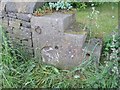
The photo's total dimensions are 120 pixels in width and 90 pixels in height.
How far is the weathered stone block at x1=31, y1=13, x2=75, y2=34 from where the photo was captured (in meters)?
3.73

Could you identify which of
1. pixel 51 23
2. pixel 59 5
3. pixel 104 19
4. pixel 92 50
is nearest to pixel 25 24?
pixel 51 23

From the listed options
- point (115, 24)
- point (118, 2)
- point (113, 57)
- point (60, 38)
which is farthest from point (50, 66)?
→ point (118, 2)

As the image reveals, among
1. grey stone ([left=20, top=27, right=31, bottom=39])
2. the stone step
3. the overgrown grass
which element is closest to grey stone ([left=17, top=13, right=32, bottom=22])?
grey stone ([left=20, top=27, right=31, bottom=39])

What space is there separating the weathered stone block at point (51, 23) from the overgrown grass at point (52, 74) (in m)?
0.45

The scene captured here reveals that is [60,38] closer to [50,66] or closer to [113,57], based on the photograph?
[50,66]

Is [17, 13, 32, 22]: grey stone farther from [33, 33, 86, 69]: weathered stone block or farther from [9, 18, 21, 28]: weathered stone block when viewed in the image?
[33, 33, 86, 69]: weathered stone block

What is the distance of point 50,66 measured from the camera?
3852 millimetres

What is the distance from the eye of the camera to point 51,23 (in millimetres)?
3746

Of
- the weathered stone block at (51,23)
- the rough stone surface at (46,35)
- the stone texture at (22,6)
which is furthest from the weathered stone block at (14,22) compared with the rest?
the weathered stone block at (51,23)

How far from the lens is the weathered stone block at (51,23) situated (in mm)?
3727

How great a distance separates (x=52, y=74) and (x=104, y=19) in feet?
4.52

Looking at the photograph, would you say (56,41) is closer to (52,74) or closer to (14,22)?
(52,74)

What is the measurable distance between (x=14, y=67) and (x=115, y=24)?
65.4 inches

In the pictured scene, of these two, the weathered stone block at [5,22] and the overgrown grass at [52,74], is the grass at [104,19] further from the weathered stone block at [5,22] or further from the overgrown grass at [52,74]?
the weathered stone block at [5,22]
